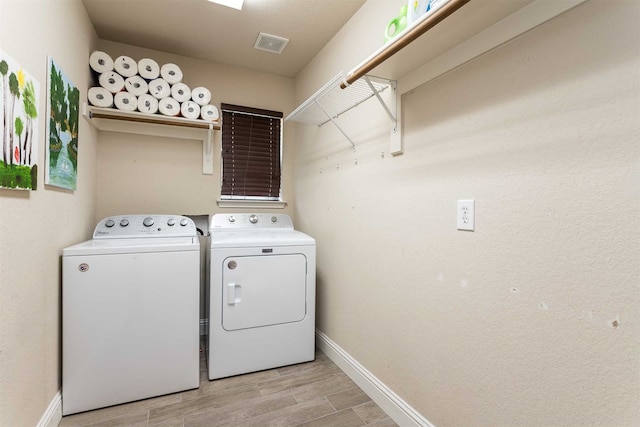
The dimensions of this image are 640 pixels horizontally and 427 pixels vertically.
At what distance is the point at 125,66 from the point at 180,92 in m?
0.37

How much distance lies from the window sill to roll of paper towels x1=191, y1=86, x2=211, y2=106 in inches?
32.8

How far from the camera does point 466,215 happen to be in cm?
126

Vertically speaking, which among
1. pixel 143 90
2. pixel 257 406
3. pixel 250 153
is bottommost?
pixel 257 406

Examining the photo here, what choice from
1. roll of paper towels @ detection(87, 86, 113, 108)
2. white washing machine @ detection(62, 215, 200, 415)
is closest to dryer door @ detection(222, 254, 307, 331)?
Answer: white washing machine @ detection(62, 215, 200, 415)

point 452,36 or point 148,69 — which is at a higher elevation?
point 148,69

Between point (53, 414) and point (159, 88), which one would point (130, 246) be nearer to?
point (53, 414)

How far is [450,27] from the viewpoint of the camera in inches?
44.2

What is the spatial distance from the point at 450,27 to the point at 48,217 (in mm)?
1919

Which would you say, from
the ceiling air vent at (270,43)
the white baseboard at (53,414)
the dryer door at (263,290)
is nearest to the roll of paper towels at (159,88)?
the ceiling air vent at (270,43)

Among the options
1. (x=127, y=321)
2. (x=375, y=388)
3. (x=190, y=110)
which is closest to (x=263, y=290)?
(x=127, y=321)

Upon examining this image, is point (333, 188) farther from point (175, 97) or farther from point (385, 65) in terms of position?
point (175, 97)

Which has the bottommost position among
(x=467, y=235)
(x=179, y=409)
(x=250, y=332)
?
(x=179, y=409)

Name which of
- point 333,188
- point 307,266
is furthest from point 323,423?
point 333,188

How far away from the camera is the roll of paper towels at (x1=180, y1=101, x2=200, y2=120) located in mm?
2365
